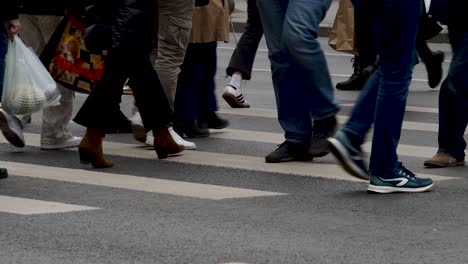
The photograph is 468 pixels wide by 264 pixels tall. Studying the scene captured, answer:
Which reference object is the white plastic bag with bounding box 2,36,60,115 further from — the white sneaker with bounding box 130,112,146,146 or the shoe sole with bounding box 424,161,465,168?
the shoe sole with bounding box 424,161,465,168

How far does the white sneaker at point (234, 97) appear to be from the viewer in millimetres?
12172

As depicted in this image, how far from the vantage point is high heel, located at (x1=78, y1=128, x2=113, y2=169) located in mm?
8555

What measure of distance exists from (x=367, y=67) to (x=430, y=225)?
23.0 feet

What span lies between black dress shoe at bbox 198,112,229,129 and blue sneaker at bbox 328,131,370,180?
2.67 metres

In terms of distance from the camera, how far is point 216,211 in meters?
7.12

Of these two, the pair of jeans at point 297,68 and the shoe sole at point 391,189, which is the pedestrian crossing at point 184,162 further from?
the shoe sole at point 391,189

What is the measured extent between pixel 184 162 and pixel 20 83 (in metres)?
Result: 1.15

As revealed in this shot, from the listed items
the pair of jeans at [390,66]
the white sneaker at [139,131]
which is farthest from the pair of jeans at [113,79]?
the pair of jeans at [390,66]

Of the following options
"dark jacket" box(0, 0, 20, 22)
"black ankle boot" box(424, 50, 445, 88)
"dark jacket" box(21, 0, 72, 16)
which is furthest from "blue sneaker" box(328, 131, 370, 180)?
Result: "black ankle boot" box(424, 50, 445, 88)

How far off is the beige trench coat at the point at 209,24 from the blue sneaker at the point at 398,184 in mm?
2724

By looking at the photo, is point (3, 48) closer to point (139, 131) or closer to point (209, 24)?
point (139, 131)

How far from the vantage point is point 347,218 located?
695 cm

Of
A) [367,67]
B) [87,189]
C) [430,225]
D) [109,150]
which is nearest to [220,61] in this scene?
[367,67]

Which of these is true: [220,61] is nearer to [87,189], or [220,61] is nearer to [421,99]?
[421,99]
